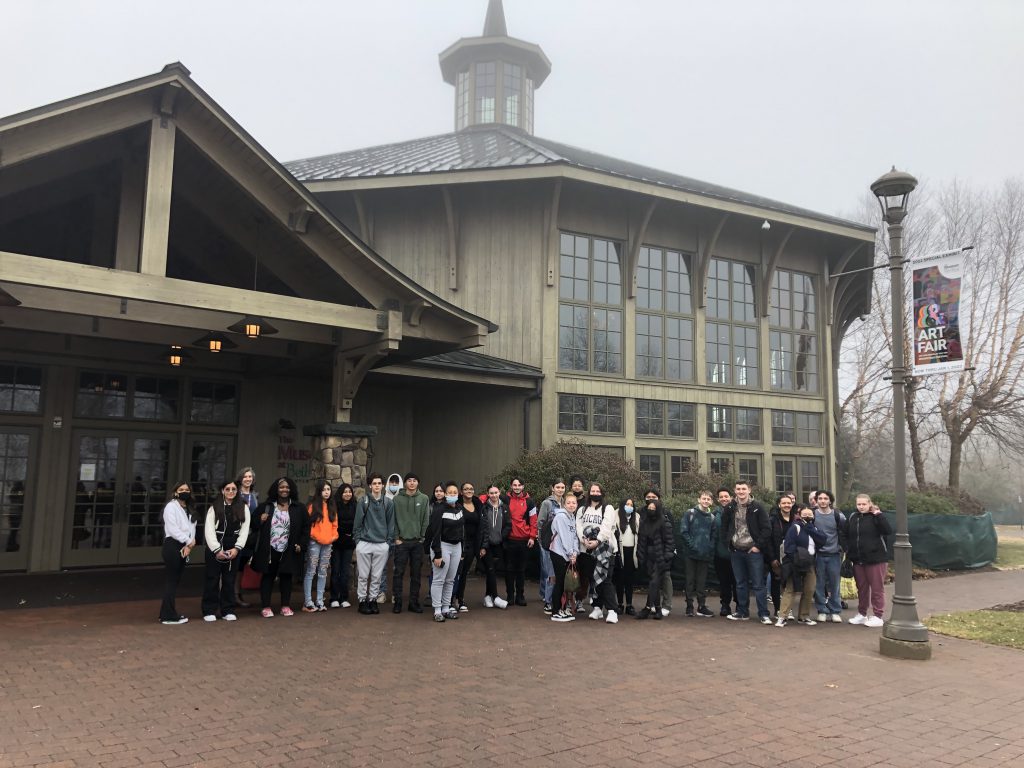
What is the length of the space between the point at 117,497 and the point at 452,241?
784 cm

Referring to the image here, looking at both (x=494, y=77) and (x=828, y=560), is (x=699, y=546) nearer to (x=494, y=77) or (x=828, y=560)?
(x=828, y=560)

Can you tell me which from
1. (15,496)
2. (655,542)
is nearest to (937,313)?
(655,542)

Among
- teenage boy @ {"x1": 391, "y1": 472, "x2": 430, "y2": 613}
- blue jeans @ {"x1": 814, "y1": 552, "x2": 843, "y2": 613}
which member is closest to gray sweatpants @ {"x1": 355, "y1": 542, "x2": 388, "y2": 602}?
teenage boy @ {"x1": 391, "y1": 472, "x2": 430, "y2": 613}

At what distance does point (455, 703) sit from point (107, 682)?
2775mm

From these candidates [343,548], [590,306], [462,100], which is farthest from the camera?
[462,100]

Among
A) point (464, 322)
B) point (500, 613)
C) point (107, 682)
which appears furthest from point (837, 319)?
point (107, 682)

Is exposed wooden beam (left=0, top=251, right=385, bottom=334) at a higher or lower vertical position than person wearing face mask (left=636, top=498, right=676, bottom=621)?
higher

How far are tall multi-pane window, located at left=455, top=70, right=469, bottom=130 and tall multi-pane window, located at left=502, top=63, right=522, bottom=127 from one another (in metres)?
1.30

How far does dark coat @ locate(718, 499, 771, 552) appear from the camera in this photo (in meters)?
8.95

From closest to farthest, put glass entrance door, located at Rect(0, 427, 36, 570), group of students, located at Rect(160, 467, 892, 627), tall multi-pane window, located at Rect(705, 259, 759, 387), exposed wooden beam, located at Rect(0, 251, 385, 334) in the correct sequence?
exposed wooden beam, located at Rect(0, 251, 385, 334) → group of students, located at Rect(160, 467, 892, 627) → glass entrance door, located at Rect(0, 427, 36, 570) → tall multi-pane window, located at Rect(705, 259, 759, 387)

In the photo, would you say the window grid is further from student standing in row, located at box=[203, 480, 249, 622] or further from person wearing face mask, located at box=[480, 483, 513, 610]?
person wearing face mask, located at box=[480, 483, 513, 610]

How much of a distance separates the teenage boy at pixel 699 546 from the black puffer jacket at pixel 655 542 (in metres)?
0.45

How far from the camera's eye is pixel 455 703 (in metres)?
5.45

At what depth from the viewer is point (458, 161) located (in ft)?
52.5
